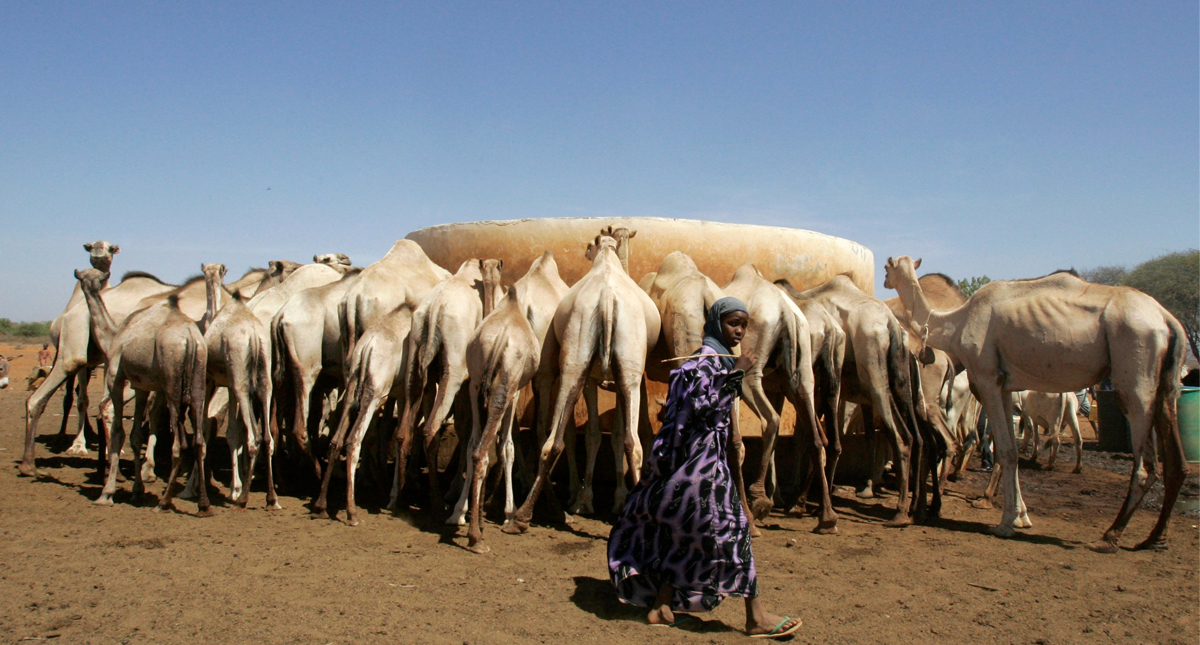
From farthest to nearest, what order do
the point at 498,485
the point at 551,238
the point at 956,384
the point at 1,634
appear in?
the point at 956,384
the point at 551,238
the point at 498,485
the point at 1,634

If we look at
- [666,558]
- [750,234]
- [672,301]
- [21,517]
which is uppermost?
[750,234]

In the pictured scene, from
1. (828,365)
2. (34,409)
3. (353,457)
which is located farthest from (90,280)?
(828,365)

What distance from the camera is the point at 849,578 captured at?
5.86 meters

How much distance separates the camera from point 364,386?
7430mm

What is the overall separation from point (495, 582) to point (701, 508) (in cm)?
162

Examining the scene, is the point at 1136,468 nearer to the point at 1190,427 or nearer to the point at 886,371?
the point at 886,371

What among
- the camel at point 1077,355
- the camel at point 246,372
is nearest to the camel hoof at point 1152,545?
the camel at point 1077,355

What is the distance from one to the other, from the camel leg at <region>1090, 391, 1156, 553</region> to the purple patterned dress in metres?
4.08

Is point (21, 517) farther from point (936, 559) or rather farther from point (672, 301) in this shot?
point (936, 559)

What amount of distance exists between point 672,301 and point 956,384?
532 cm

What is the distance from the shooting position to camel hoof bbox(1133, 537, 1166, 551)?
6949 mm

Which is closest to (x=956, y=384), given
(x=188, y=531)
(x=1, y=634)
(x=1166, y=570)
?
(x=1166, y=570)

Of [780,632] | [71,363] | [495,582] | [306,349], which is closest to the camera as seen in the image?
[780,632]

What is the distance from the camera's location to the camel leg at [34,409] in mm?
8812
